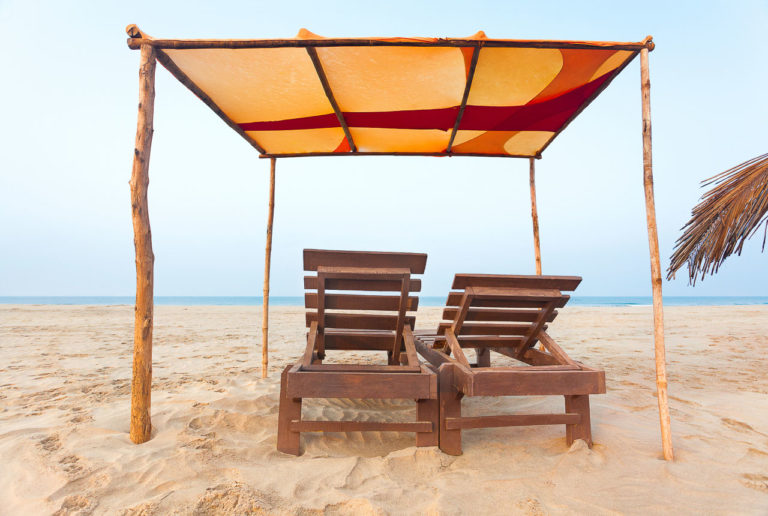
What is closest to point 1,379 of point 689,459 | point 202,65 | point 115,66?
point 202,65

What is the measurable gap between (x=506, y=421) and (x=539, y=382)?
36cm

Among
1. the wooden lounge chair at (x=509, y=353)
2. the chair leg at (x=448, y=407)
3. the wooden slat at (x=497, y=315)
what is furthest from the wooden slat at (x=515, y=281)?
the chair leg at (x=448, y=407)

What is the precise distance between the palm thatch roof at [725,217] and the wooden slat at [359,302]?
133 inches

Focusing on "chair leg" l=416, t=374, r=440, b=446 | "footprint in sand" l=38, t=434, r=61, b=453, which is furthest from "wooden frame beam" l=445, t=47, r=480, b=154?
"footprint in sand" l=38, t=434, r=61, b=453

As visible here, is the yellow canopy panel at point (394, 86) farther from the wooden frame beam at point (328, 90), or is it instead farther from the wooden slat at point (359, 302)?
the wooden slat at point (359, 302)

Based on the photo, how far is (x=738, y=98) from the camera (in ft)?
63.9

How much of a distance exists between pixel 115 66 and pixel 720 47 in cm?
2571

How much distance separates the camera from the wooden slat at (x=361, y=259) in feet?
9.85

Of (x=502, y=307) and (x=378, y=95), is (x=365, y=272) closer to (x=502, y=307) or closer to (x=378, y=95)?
(x=502, y=307)

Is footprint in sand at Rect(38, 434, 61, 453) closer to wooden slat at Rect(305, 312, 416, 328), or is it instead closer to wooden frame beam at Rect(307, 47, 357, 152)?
wooden slat at Rect(305, 312, 416, 328)

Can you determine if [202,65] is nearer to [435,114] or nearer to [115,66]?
[435,114]

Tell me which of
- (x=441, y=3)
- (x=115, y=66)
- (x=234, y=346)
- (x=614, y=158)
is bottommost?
(x=234, y=346)

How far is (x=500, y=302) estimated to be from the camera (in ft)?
10.9

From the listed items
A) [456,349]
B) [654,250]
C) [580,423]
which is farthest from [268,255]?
[654,250]
